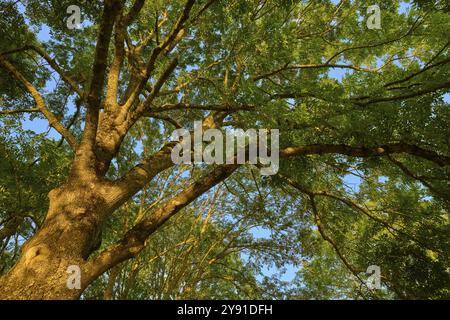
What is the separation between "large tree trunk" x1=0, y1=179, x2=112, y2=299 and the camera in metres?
3.02

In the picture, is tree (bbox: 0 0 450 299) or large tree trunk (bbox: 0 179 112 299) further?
tree (bbox: 0 0 450 299)

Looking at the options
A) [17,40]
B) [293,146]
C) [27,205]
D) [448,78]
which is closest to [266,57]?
[293,146]

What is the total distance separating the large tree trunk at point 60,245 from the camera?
9.89 ft

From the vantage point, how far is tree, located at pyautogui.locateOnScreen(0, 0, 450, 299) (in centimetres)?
382

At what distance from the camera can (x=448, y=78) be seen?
4844 mm

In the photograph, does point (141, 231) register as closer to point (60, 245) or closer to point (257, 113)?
point (60, 245)

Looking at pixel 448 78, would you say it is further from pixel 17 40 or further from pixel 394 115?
pixel 17 40

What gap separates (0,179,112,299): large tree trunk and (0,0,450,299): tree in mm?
12

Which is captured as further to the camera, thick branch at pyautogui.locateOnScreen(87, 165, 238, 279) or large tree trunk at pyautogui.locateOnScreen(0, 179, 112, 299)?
thick branch at pyautogui.locateOnScreen(87, 165, 238, 279)

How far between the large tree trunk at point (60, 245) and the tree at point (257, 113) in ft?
0.04

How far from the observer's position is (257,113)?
4.80m

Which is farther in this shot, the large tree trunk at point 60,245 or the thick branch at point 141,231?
the thick branch at point 141,231

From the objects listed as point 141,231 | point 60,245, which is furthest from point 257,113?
point 60,245

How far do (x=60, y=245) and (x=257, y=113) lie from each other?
2916 mm
